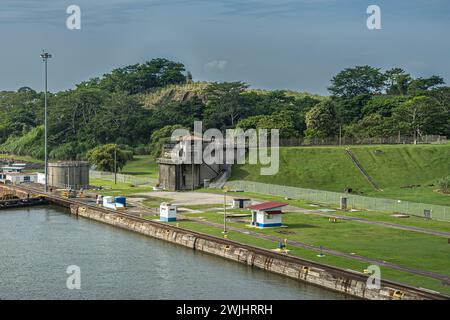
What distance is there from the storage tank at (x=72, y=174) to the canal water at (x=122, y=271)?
3921 centimetres

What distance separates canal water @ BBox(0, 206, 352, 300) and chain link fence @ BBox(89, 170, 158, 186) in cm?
4030

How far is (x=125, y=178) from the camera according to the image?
400 feet

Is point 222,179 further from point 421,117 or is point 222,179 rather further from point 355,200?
point 421,117

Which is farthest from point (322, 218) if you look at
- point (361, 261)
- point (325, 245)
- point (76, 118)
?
point (76, 118)

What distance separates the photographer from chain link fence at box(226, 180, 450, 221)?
74625 millimetres

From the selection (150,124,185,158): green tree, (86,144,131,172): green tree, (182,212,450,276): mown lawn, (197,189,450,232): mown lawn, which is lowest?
(182,212,450,276): mown lawn

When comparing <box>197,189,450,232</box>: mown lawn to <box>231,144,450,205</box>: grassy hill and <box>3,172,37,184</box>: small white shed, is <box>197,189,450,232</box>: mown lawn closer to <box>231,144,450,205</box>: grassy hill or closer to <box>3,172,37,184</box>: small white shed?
<box>231,144,450,205</box>: grassy hill

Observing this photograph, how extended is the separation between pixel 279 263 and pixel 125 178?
72503mm

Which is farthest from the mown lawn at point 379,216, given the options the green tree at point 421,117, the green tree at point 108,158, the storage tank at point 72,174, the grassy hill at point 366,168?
the green tree at point 421,117

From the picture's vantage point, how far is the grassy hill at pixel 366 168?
10694cm

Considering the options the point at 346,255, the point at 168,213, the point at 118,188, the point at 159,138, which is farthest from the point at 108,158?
the point at 346,255

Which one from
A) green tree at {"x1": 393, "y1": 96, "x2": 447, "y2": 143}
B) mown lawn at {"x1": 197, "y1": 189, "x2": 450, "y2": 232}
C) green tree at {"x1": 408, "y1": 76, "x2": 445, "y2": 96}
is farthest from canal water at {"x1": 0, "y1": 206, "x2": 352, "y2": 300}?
green tree at {"x1": 408, "y1": 76, "x2": 445, "y2": 96}
